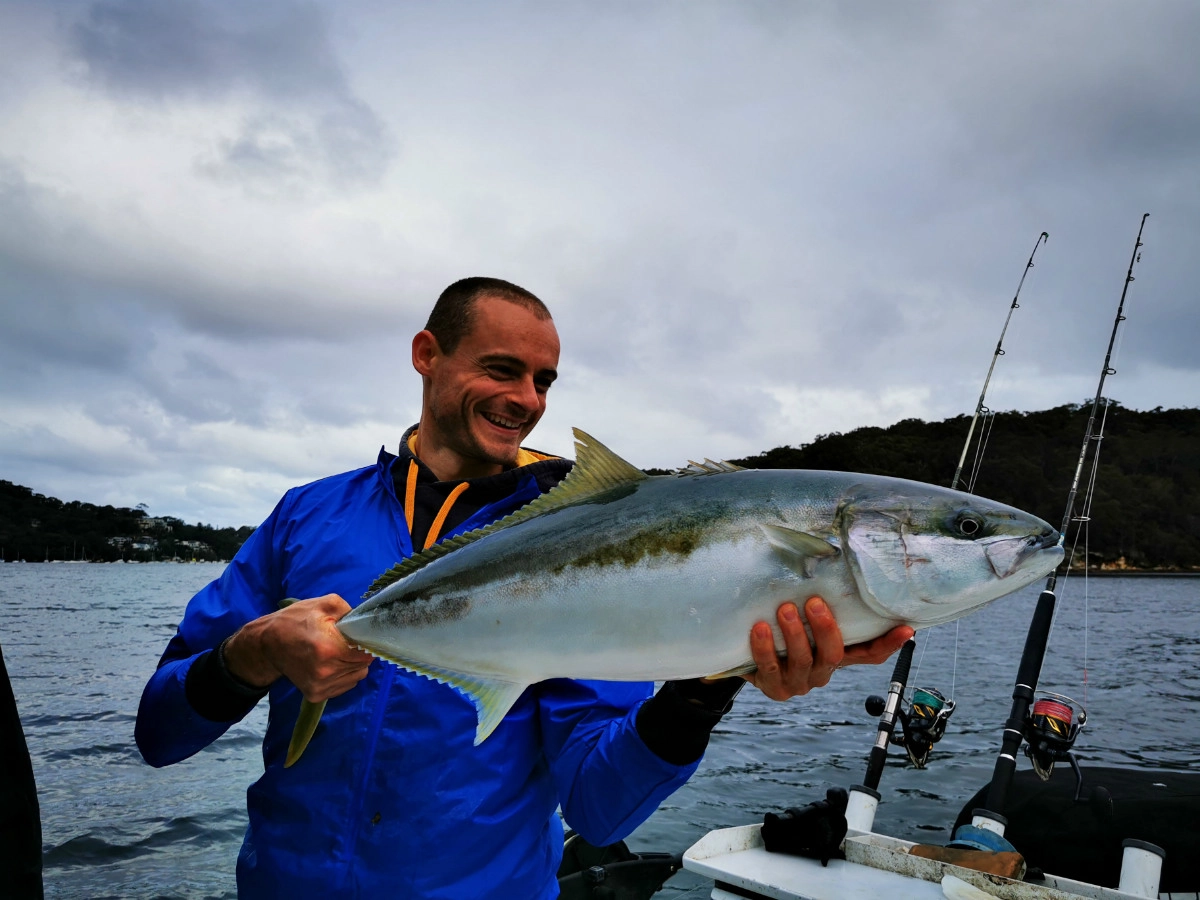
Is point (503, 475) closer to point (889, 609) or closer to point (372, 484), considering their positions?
point (372, 484)

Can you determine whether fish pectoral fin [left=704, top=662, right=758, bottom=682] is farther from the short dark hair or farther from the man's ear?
the man's ear

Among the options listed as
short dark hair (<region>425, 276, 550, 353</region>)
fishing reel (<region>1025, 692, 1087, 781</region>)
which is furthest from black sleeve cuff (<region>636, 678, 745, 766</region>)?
fishing reel (<region>1025, 692, 1087, 781</region>)

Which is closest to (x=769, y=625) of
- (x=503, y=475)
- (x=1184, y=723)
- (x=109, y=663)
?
(x=503, y=475)

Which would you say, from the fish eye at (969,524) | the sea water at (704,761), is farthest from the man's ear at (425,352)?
the sea water at (704,761)

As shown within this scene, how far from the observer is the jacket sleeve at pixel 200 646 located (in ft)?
8.53

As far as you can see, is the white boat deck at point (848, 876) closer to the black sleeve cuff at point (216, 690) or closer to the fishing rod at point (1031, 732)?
the fishing rod at point (1031, 732)

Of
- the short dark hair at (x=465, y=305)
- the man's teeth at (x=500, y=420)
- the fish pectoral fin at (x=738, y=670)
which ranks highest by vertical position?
the short dark hair at (x=465, y=305)

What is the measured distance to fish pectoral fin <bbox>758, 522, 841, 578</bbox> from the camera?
2.05 meters

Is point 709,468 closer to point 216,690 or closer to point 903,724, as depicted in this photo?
point 216,690

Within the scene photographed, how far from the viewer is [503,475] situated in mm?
2902

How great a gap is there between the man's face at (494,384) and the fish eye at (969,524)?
5.02 ft

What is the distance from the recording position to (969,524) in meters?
2.11

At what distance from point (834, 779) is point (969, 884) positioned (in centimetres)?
893

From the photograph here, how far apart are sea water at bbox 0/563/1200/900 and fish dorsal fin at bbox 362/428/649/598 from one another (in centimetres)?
597
